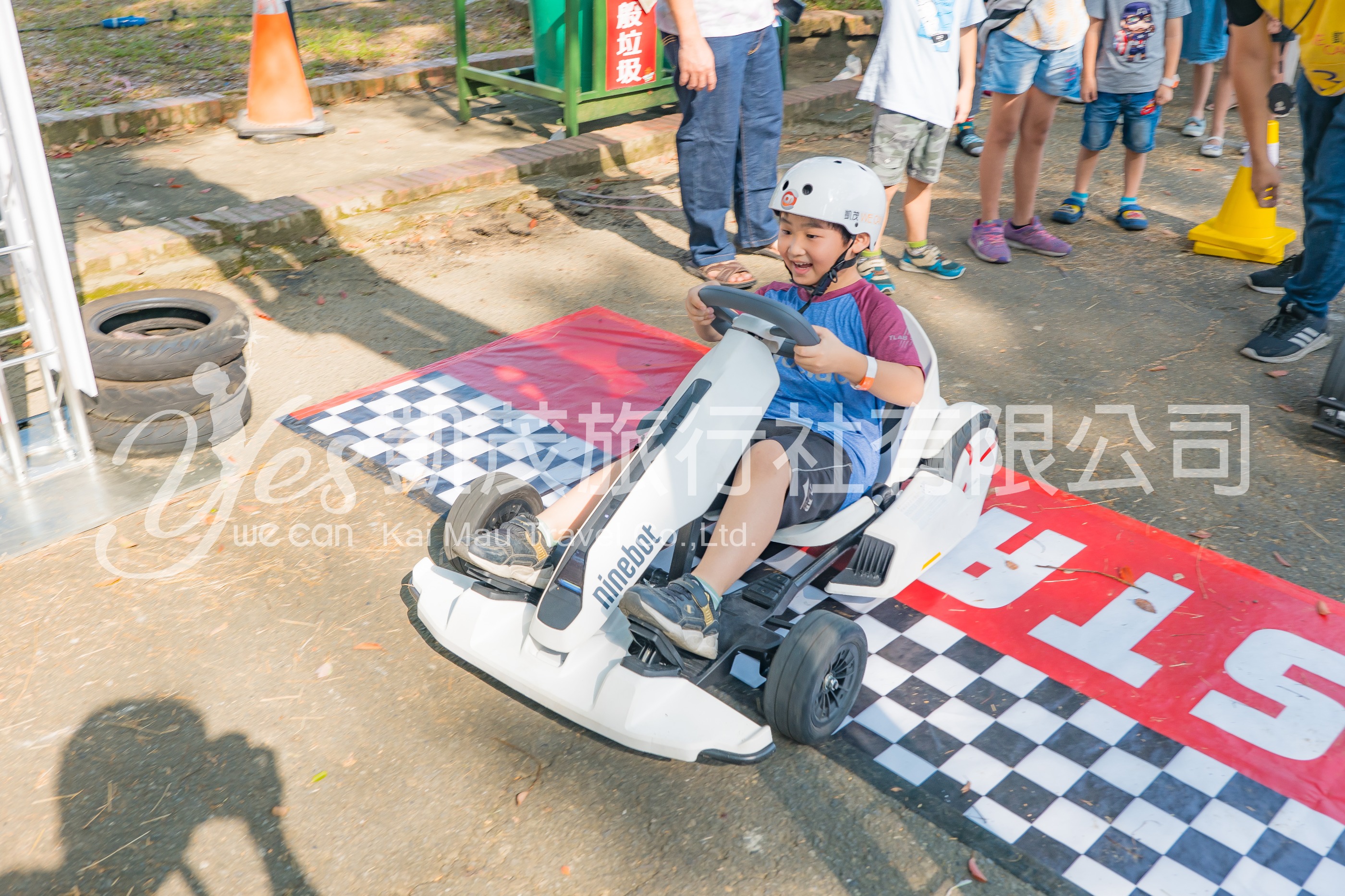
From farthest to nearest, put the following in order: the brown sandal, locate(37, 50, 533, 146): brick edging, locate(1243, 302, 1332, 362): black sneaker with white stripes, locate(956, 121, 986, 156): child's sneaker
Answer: locate(956, 121, 986, 156): child's sneaker → locate(37, 50, 533, 146): brick edging → the brown sandal → locate(1243, 302, 1332, 362): black sneaker with white stripes

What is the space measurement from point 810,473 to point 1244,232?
3.90m

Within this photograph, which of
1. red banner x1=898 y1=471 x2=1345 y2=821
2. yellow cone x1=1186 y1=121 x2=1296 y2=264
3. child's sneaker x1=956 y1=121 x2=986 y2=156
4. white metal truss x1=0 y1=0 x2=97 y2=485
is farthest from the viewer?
child's sneaker x1=956 y1=121 x2=986 y2=156

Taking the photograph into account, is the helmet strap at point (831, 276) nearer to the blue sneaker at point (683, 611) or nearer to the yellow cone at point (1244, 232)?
the blue sneaker at point (683, 611)

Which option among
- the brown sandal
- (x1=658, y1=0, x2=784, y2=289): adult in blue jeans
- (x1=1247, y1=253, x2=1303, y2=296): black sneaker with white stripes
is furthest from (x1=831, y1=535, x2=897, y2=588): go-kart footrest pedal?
(x1=1247, y1=253, x2=1303, y2=296): black sneaker with white stripes

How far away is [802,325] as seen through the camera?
8.12 feet

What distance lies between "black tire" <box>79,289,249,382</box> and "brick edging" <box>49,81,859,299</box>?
1.11 m

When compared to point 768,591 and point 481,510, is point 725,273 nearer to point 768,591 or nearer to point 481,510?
point 481,510

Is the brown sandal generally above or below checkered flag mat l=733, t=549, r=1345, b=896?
above

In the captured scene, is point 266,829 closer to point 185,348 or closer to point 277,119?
point 185,348

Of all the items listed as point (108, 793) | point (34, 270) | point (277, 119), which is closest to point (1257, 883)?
point (108, 793)

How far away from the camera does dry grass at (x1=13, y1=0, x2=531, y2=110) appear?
7375 mm

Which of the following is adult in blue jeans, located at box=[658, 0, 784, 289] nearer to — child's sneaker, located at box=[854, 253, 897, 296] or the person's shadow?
child's sneaker, located at box=[854, 253, 897, 296]

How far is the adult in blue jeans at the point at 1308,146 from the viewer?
3.80 metres

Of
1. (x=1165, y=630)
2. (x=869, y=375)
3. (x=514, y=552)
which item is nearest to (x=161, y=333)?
(x=514, y=552)
